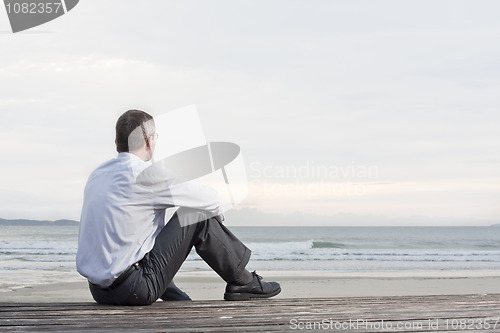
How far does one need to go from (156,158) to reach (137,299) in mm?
800

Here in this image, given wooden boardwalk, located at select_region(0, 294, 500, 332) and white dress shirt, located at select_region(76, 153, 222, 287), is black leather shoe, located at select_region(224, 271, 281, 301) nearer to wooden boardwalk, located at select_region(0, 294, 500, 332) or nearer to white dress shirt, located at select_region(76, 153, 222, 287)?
wooden boardwalk, located at select_region(0, 294, 500, 332)

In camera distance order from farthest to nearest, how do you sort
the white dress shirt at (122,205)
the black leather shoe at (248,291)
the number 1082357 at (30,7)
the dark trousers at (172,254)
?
the number 1082357 at (30,7) → the black leather shoe at (248,291) → the dark trousers at (172,254) → the white dress shirt at (122,205)

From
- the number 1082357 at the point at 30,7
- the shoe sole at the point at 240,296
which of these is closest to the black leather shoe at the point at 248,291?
the shoe sole at the point at 240,296

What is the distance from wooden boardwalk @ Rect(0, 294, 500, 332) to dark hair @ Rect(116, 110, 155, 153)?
903 mm

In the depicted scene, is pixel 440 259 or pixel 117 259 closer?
pixel 117 259

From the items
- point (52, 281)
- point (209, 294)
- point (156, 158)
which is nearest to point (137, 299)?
point (156, 158)

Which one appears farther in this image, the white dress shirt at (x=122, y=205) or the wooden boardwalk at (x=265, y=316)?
the white dress shirt at (x=122, y=205)

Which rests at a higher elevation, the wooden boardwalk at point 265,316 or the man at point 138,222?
the man at point 138,222

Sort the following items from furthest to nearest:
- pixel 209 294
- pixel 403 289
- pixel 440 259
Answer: pixel 440 259, pixel 403 289, pixel 209 294

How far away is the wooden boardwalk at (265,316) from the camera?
9.14 ft

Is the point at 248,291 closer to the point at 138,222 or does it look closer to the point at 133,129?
the point at 138,222

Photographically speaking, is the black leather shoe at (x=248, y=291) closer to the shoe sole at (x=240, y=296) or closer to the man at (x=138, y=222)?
the shoe sole at (x=240, y=296)

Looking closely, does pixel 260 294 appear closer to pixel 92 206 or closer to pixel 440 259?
pixel 92 206

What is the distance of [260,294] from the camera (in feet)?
11.8
